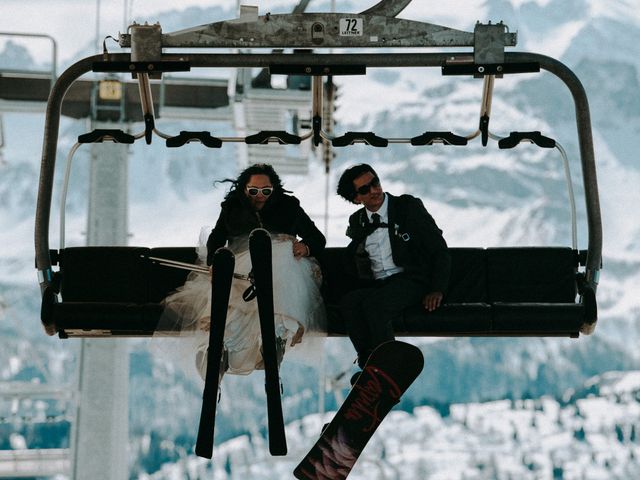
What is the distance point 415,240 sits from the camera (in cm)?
662

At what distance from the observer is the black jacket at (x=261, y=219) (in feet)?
21.5

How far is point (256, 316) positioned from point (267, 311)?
15.5 inches

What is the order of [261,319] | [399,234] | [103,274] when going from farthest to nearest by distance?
[103,274]
[399,234]
[261,319]

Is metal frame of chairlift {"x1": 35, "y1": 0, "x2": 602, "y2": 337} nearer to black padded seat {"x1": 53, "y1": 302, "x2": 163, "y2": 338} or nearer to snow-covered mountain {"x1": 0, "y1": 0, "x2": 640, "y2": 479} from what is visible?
black padded seat {"x1": 53, "y1": 302, "x2": 163, "y2": 338}

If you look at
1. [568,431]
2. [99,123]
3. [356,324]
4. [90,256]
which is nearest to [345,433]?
[356,324]

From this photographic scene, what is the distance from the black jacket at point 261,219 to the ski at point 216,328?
19.7 inches

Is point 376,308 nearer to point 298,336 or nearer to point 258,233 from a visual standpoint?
point 298,336

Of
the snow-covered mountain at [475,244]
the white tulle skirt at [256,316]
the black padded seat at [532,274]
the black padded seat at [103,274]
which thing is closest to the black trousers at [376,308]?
the white tulle skirt at [256,316]

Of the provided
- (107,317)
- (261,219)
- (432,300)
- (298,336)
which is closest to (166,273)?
(107,317)

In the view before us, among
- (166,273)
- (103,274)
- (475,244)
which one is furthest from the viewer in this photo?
(475,244)

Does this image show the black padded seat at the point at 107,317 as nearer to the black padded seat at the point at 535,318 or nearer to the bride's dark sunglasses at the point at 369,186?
the bride's dark sunglasses at the point at 369,186

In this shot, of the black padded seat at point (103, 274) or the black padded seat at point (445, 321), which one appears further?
the black padded seat at point (103, 274)

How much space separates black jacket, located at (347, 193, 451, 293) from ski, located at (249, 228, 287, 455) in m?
0.76

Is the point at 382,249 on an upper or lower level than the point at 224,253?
upper
